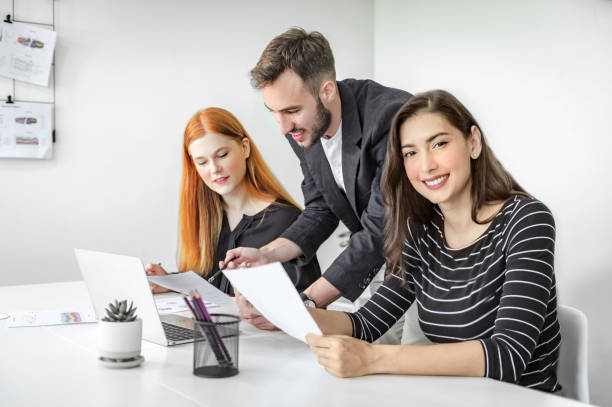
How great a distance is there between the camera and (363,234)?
1706 millimetres

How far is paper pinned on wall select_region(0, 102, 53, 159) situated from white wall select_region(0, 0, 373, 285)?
0.18 ft

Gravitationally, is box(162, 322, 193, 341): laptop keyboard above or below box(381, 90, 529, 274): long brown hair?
below

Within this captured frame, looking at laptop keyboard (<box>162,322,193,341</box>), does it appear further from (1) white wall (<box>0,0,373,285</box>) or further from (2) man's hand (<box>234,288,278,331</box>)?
(1) white wall (<box>0,0,373,285</box>)

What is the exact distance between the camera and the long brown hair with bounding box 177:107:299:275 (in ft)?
6.99

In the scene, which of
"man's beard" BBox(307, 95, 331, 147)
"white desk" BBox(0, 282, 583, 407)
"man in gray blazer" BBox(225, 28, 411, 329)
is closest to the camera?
"white desk" BBox(0, 282, 583, 407)

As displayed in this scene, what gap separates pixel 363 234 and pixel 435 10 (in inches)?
87.0

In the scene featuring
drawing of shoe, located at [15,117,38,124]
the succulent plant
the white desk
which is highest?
drawing of shoe, located at [15,117,38,124]

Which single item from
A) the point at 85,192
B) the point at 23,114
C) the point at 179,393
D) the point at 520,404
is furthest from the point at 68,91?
the point at 520,404

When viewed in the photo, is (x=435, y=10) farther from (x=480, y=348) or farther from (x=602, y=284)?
(x=480, y=348)

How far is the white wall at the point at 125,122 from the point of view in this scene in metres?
3.01

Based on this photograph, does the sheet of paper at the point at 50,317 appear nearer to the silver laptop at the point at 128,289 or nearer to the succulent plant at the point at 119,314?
the silver laptop at the point at 128,289

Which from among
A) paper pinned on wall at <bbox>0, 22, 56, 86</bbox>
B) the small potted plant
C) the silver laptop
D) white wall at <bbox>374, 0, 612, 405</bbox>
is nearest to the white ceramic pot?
the small potted plant

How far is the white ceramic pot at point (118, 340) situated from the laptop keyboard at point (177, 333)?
0.68 feet

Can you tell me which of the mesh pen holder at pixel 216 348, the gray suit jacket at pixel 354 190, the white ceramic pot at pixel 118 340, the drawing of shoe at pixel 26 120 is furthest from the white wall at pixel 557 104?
the drawing of shoe at pixel 26 120
